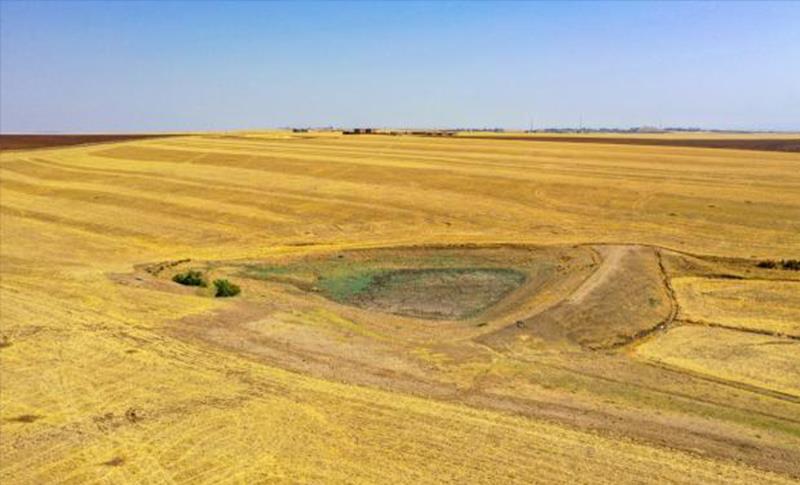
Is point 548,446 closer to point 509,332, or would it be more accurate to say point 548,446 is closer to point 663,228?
point 509,332

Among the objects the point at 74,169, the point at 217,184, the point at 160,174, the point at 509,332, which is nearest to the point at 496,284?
the point at 509,332

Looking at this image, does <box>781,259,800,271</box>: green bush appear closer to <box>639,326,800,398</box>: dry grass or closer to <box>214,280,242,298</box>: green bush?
<box>639,326,800,398</box>: dry grass

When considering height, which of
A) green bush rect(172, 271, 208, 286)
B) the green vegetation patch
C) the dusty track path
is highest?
the dusty track path

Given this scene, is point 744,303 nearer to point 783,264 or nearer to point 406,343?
point 783,264

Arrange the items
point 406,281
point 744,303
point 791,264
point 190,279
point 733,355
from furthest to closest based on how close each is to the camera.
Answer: point 791,264, point 406,281, point 190,279, point 744,303, point 733,355

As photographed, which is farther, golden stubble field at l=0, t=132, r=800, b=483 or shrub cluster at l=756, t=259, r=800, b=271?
shrub cluster at l=756, t=259, r=800, b=271

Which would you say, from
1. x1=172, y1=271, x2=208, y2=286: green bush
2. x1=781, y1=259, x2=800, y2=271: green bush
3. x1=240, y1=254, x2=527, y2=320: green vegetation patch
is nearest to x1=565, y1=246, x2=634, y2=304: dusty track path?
x1=240, y1=254, x2=527, y2=320: green vegetation patch

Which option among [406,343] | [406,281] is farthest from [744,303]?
[406,343]
